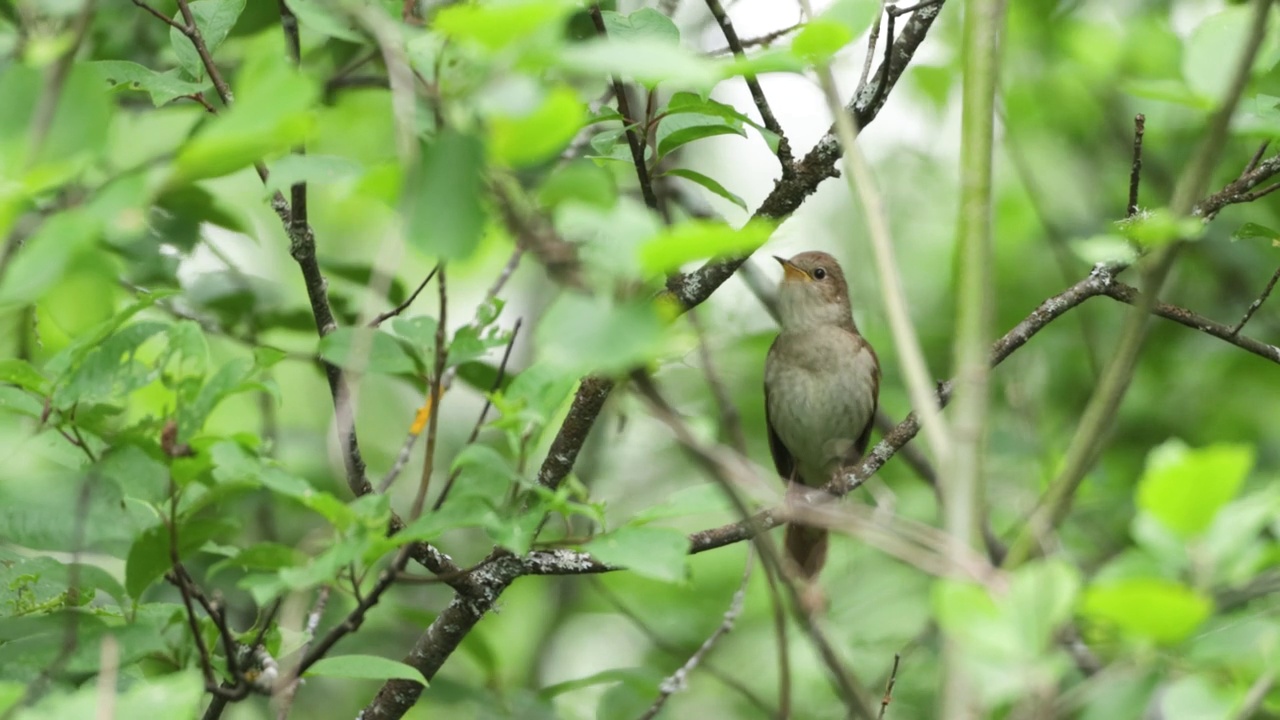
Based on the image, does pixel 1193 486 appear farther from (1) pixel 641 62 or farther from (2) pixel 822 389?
(2) pixel 822 389

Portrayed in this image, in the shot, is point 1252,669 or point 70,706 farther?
point 70,706

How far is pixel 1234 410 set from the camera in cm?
616

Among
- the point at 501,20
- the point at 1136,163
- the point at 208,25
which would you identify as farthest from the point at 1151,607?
the point at 208,25

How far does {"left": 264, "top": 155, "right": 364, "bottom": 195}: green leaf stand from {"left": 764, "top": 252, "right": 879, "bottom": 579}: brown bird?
420 cm

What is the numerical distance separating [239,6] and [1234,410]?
5.07 m

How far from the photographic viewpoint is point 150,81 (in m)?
2.73

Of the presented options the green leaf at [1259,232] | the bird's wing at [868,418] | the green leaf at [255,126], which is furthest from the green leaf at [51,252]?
the bird's wing at [868,418]

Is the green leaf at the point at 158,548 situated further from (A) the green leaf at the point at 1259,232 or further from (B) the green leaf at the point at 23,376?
(A) the green leaf at the point at 1259,232

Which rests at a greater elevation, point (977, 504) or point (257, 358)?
point (977, 504)

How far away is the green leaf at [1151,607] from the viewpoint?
4.05 ft

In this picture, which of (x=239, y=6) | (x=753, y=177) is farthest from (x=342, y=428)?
(x=753, y=177)

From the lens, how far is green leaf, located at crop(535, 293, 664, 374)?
1401 mm

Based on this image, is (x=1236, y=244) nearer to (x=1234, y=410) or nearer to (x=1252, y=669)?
(x=1234, y=410)

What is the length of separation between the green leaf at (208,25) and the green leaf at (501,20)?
1.70 meters
